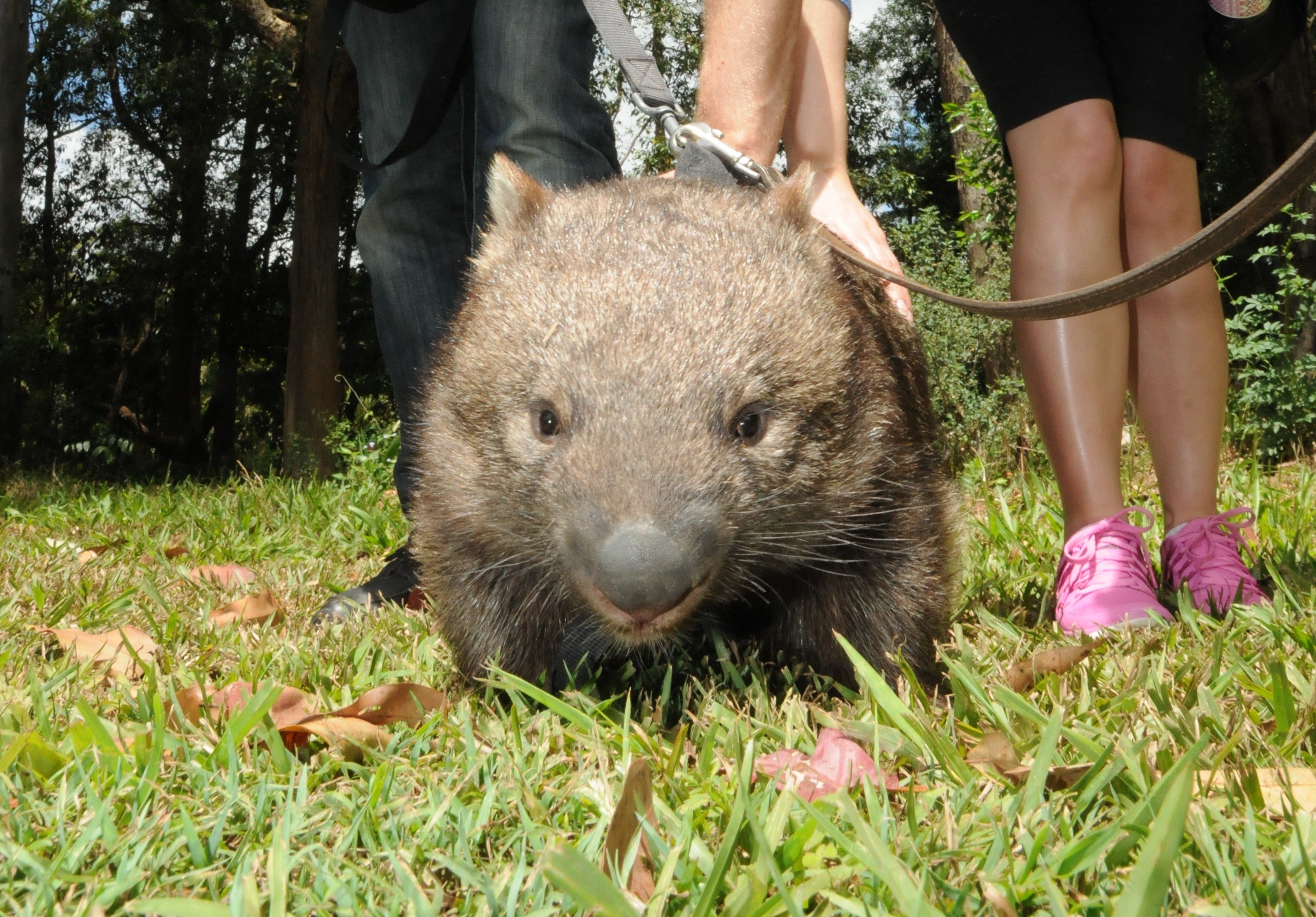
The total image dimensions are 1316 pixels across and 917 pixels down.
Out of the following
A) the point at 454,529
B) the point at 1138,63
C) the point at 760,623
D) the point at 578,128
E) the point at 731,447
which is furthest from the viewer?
the point at 578,128

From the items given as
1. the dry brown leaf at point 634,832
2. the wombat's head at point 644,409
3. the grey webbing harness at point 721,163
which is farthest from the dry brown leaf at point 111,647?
the grey webbing harness at point 721,163

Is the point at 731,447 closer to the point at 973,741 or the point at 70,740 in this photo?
the point at 973,741

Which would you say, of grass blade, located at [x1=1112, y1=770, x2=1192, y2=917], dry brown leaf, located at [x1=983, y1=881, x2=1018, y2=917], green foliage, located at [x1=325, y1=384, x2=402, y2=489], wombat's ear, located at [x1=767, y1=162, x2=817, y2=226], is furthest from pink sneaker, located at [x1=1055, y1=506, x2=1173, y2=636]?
green foliage, located at [x1=325, y1=384, x2=402, y2=489]

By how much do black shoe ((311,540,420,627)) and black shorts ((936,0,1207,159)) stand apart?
1946 mm

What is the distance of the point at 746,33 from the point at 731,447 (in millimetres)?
1096

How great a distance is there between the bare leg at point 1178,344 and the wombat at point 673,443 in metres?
0.86

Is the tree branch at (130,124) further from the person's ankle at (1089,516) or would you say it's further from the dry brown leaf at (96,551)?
the person's ankle at (1089,516)

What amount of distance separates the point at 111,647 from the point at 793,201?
6.06 feet

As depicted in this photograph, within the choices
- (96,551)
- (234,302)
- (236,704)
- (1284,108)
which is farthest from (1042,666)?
(234,302)

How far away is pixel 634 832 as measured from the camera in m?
1.48

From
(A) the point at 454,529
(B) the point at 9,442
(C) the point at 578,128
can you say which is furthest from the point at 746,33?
(B) the point at 9,442

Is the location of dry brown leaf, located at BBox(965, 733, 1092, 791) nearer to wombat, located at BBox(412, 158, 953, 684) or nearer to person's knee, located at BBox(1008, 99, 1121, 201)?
wombat, located at BBox(412, 158, 953, 684)

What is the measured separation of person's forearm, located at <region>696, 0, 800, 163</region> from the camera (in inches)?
97.3

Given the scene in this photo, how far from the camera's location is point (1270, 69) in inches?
111
